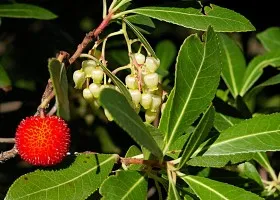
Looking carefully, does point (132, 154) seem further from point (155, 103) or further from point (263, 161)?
point (263, 161)

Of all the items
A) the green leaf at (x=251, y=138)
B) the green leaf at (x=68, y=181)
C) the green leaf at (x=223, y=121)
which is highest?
the green leaf at (x=251, y=138)

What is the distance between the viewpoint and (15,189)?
4.73 ft

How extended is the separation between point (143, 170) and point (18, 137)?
0.90 feet

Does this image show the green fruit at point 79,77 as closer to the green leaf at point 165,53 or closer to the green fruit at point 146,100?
the green fruit at point 146,100

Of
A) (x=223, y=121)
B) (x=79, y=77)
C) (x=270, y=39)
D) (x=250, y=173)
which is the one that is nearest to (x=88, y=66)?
(x=79, y=77)

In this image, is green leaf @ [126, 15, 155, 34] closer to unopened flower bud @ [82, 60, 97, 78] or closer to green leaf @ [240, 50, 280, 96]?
unopened flower bud @ [82, 60, 97, 78]

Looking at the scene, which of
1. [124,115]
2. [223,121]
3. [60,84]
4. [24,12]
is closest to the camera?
[124,115]

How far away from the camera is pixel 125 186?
1.42 metres

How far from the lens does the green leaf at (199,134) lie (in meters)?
1.38

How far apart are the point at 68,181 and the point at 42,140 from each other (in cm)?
13

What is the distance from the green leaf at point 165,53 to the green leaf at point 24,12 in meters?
0.47

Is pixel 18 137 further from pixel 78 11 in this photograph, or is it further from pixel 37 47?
pixel 78 11

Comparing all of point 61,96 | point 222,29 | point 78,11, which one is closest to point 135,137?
point 61,96

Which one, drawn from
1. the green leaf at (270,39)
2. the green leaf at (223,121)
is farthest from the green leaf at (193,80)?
the green leaf at (270,39)
